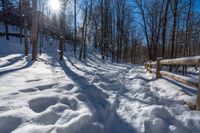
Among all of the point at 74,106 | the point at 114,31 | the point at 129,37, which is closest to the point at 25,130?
the point at 74,106

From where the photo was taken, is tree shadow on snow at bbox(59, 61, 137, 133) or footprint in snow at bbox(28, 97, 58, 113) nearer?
tree shadow on snow at bbox(59, 61, 137, 133)

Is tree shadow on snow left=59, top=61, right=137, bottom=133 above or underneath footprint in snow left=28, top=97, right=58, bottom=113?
underneath

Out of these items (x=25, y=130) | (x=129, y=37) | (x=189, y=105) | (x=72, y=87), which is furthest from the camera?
(x=129, y=37)

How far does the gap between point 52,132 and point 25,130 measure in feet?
1.04

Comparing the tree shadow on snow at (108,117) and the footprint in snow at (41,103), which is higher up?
the footprint in snow at (41,103)

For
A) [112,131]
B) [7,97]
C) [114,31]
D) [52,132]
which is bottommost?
[112,131]

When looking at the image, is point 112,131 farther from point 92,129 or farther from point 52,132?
point 52,132

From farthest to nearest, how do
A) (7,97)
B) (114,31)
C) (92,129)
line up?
(114,31) → (7,97) → (92,129)

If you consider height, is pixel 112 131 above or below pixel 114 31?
below

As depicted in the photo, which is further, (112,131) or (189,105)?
(189,105)

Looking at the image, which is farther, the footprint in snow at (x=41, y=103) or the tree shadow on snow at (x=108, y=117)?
the footprint in snow at (x=41, y=103)

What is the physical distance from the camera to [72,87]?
452 cm

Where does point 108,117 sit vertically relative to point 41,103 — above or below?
below

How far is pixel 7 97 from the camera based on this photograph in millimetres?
3074
